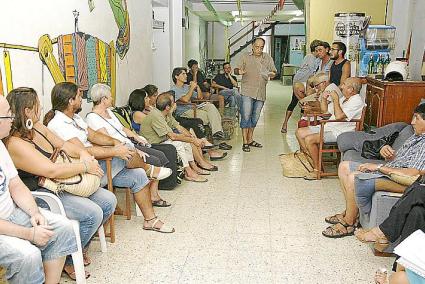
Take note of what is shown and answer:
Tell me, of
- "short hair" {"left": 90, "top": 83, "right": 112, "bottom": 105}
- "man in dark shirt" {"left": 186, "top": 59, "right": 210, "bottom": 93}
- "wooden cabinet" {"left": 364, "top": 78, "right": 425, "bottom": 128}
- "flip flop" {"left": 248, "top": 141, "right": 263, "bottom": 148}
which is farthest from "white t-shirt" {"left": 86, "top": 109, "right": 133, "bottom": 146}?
"man in dark shirt" {"left": 186, "top": 59, "right": 210, "bottom": 93}

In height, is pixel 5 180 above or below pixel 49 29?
below

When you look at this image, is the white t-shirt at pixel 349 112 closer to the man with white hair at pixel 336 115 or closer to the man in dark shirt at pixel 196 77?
the man with white hair at pixel 336 115

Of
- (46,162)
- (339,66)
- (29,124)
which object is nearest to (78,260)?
(46,162)

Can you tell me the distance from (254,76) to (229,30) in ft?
44.0

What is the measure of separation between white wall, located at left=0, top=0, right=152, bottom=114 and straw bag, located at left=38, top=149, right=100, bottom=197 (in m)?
0.65

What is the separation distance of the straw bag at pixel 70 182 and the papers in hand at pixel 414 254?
177 centimetres

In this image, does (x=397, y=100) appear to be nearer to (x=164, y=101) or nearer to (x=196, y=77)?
(x=164, y=101)

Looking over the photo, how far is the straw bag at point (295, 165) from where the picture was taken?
4948 millimetres

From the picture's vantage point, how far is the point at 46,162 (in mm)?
2402

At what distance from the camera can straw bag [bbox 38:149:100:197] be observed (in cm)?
249

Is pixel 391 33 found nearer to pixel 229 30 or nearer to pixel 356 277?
pixel 356 277

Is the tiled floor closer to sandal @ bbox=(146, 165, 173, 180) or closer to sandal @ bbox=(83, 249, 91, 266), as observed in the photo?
sandal @ bbox=(83, 249, 91, 266)

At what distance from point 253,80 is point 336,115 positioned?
1739mm

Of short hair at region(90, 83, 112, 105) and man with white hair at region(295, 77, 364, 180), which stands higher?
short hair at region(90, 83, 112, 105)
